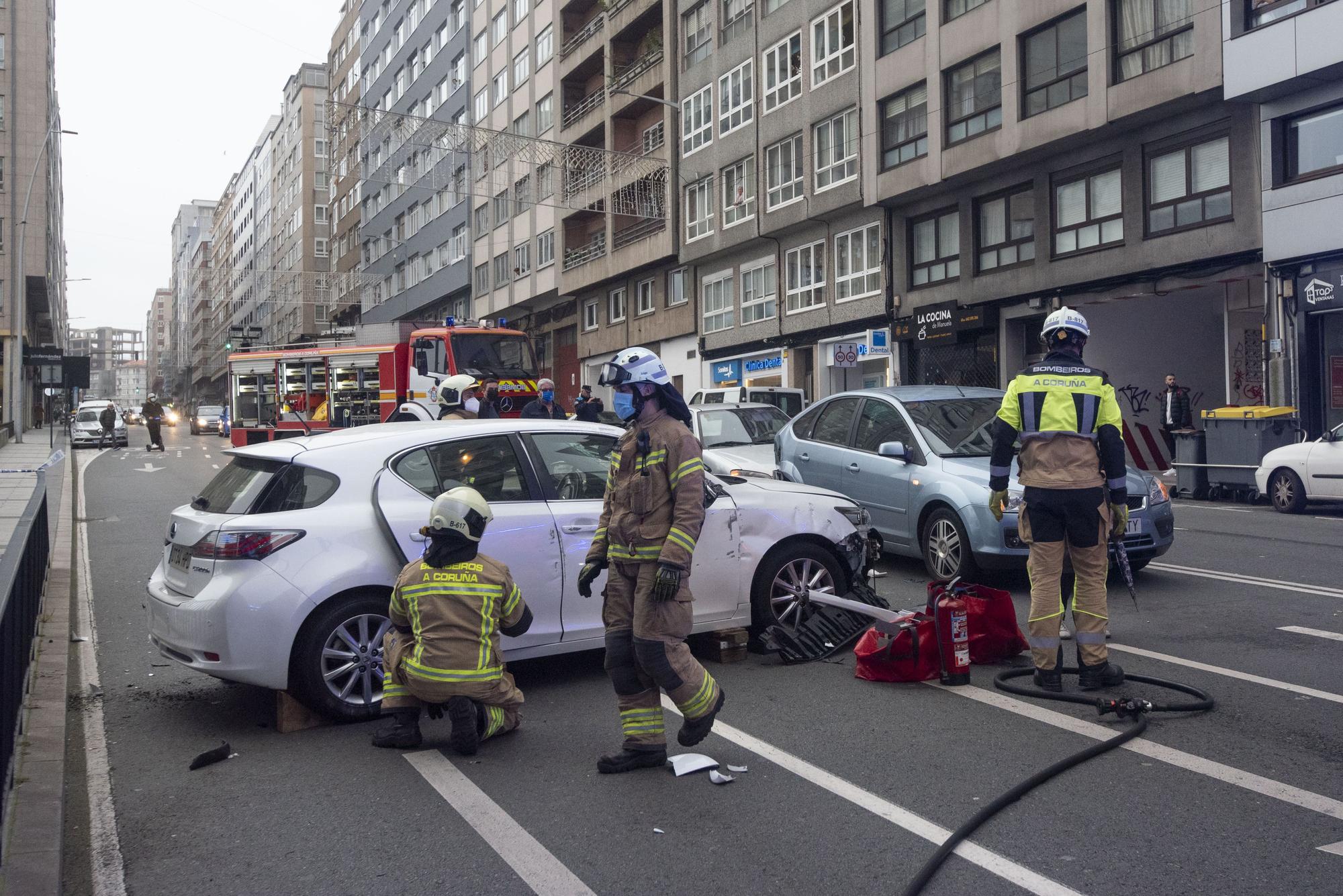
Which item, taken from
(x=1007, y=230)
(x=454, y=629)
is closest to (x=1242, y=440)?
(x=1007, y=230)

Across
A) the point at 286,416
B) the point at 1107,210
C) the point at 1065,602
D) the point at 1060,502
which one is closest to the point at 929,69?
the point at 1107,210

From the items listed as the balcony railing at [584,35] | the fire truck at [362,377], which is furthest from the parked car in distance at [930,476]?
the balcony railing at [584,35]

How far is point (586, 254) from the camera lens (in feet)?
143

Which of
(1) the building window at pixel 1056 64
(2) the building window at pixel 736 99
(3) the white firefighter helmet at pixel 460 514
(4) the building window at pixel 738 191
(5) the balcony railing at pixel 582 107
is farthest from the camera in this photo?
(5) the balcony railing at pixel 582 107

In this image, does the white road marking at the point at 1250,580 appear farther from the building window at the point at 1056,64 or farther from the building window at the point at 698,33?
the building window at the point at 698,33

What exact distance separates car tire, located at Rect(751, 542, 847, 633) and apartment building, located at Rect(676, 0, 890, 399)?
2238 centimetres

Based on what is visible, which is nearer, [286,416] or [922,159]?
[922,159]

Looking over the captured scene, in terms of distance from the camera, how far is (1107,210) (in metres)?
23.2

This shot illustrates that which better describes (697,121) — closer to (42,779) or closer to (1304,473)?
(1304,473)

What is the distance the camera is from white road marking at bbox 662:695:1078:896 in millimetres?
3701

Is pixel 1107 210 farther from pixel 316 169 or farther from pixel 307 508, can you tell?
pixel 316 169

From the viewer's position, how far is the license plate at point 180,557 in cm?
592

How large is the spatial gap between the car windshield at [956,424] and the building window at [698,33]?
27.7 m

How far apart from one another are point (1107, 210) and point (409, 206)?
44.8 meters
